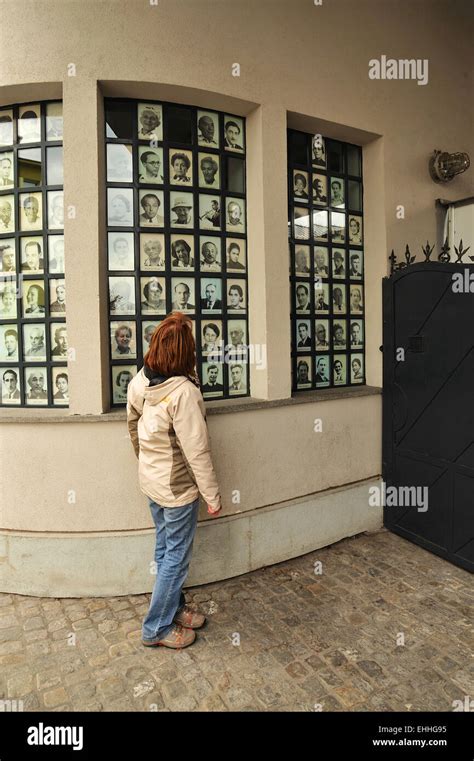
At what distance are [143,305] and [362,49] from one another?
3.55 meters

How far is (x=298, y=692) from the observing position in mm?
2756

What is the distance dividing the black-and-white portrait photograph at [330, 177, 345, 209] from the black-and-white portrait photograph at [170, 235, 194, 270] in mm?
1815

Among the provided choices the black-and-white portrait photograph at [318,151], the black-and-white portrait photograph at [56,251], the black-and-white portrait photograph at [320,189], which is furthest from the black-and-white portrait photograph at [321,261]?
the black-and-white portrait photograph at [56,251]

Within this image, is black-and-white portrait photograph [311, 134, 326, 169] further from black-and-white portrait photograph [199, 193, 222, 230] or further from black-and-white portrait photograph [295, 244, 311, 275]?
black-and-white portrait photograph [199, 193, 222, 230]

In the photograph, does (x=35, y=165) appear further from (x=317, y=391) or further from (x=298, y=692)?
(x=298, y=692)

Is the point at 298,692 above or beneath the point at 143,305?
beneath

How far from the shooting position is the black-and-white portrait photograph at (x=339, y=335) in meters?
5.08

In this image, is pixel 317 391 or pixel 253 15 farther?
pixel 317 391

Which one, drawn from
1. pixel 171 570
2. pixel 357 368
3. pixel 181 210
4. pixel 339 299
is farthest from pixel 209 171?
pixel 171 570

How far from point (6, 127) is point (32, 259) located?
1178mm

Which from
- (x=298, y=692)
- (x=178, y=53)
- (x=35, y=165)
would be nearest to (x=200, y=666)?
(x=298, y=692)

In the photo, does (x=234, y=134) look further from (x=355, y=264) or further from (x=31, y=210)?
(x=31, y=210)
